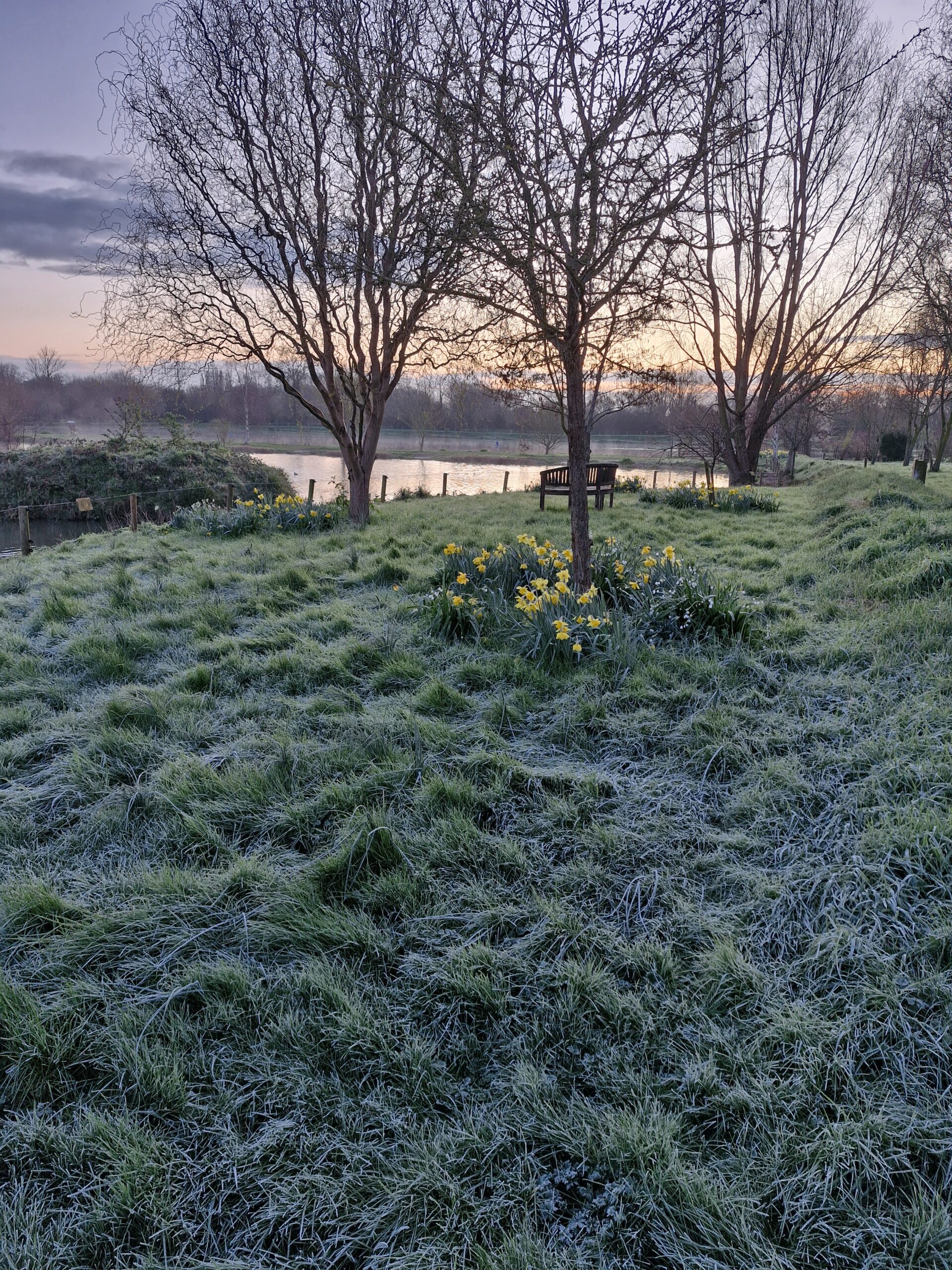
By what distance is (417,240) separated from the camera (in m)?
6.16

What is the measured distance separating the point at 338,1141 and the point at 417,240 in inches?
265

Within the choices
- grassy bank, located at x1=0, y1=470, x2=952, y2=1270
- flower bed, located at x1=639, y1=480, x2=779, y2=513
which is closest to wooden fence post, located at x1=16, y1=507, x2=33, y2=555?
grassy bank, located at x1=0, y1=470, x2=952, y2=1270

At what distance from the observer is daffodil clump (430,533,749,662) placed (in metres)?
4.60

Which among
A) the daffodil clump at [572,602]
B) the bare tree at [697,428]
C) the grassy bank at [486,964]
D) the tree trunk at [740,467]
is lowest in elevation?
the grassy bank at [486,964]

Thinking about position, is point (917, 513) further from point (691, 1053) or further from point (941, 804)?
point (691, 1053)

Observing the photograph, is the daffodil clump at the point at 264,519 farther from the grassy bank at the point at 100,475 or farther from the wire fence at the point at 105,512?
the grassy bank at the point at 100,475

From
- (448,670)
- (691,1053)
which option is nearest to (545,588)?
(448,670)

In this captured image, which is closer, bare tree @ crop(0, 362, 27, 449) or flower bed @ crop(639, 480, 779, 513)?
flower bed @ crop(639, 480, 779, 513)

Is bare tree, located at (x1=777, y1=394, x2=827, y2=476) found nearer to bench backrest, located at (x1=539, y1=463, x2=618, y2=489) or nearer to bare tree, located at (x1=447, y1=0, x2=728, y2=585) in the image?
bench backrest, located at (x1=539, y1=463, x2=618, y2=489)

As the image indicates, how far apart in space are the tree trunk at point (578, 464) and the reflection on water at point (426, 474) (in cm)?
1105

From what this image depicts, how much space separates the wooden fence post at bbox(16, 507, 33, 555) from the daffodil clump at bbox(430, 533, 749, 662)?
9.55m

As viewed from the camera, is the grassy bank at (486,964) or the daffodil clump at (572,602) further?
the daffodil clump at (572,602)

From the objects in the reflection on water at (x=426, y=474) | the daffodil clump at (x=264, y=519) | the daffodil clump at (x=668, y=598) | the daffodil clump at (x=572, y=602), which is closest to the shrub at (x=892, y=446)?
the reflection on water at (x=426, y=474)

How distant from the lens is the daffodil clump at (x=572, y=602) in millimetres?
4598
